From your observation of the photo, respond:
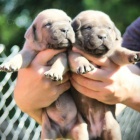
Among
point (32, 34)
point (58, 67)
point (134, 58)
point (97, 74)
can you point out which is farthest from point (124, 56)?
point (32, 34)

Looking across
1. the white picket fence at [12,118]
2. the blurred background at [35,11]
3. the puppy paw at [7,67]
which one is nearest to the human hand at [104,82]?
the puppy paw at [7,67]

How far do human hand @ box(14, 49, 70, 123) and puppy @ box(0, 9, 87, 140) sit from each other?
3 centimetres

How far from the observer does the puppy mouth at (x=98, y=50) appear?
108 inches

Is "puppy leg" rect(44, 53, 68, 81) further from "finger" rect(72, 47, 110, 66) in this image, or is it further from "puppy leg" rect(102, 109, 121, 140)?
"puppy leg" rect(102, 109, 121, 140)

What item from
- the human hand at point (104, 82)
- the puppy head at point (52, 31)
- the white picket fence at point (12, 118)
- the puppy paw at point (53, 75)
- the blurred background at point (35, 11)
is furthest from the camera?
the blurred background at point (35, 11)

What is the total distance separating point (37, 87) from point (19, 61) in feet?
0.80

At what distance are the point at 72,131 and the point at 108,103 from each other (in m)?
0.21

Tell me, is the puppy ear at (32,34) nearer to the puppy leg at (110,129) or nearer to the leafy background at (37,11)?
the puppy leg at (110,129)

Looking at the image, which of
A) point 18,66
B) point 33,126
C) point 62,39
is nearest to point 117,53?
point 62,39

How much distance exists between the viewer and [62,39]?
271cm

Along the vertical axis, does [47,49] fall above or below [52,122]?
above

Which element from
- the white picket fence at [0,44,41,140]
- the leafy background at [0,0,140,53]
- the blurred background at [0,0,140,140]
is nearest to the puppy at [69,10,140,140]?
the white picket fence at [0,44,41,140]

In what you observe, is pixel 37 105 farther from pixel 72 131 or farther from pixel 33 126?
pixel 33 126

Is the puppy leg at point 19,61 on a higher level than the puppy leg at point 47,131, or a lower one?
higher
